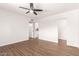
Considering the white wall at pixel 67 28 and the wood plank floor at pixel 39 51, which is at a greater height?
the white wall at pixel 67 28

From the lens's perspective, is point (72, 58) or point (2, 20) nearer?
point (72, 58)

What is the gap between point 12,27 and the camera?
4.77m

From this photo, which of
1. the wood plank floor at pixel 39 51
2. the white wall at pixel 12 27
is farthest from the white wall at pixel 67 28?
the white wall at pixel 12 27

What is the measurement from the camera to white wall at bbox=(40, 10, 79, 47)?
4059 millimetres

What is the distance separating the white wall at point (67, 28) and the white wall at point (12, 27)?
1.43 m

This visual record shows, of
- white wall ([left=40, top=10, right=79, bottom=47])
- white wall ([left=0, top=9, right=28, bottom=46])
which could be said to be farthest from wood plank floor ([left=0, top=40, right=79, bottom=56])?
white wall ([left=0, top=9, right=28, bottom=46])

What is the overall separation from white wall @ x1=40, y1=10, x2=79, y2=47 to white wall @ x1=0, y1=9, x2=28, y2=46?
1.43 m

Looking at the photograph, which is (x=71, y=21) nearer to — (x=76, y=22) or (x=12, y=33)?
(x=76, y=22)

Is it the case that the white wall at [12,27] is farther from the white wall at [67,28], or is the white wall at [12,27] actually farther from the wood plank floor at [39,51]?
the white wall at [67,28]

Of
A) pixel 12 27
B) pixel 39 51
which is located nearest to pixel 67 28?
pixel 39 51

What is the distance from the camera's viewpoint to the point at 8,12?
4457mm

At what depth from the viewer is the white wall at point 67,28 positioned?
4059 mm

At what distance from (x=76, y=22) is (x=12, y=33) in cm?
340

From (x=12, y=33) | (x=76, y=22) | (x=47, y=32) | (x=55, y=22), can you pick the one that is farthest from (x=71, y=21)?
(x=12, y=33)
